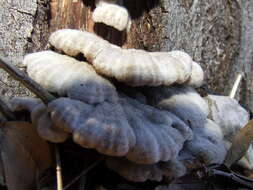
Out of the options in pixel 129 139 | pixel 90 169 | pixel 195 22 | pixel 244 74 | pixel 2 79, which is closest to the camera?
pixel 129 139

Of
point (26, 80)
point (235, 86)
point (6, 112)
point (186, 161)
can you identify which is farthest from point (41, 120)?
point (235, 86)

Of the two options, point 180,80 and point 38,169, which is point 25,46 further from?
point 180,80

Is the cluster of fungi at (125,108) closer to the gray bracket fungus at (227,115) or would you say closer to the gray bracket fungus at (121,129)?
the gray bracket fungus at (121,129)

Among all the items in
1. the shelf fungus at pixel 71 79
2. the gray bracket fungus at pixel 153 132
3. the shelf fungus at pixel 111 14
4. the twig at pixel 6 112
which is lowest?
the twig at pixel 6 112

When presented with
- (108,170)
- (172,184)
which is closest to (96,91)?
(108,170)

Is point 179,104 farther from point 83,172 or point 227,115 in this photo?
point 83,172

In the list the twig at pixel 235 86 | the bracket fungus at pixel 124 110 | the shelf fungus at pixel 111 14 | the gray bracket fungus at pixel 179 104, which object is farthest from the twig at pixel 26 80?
the twig at pixel 235 86

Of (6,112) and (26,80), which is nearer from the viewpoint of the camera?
(26,80)
